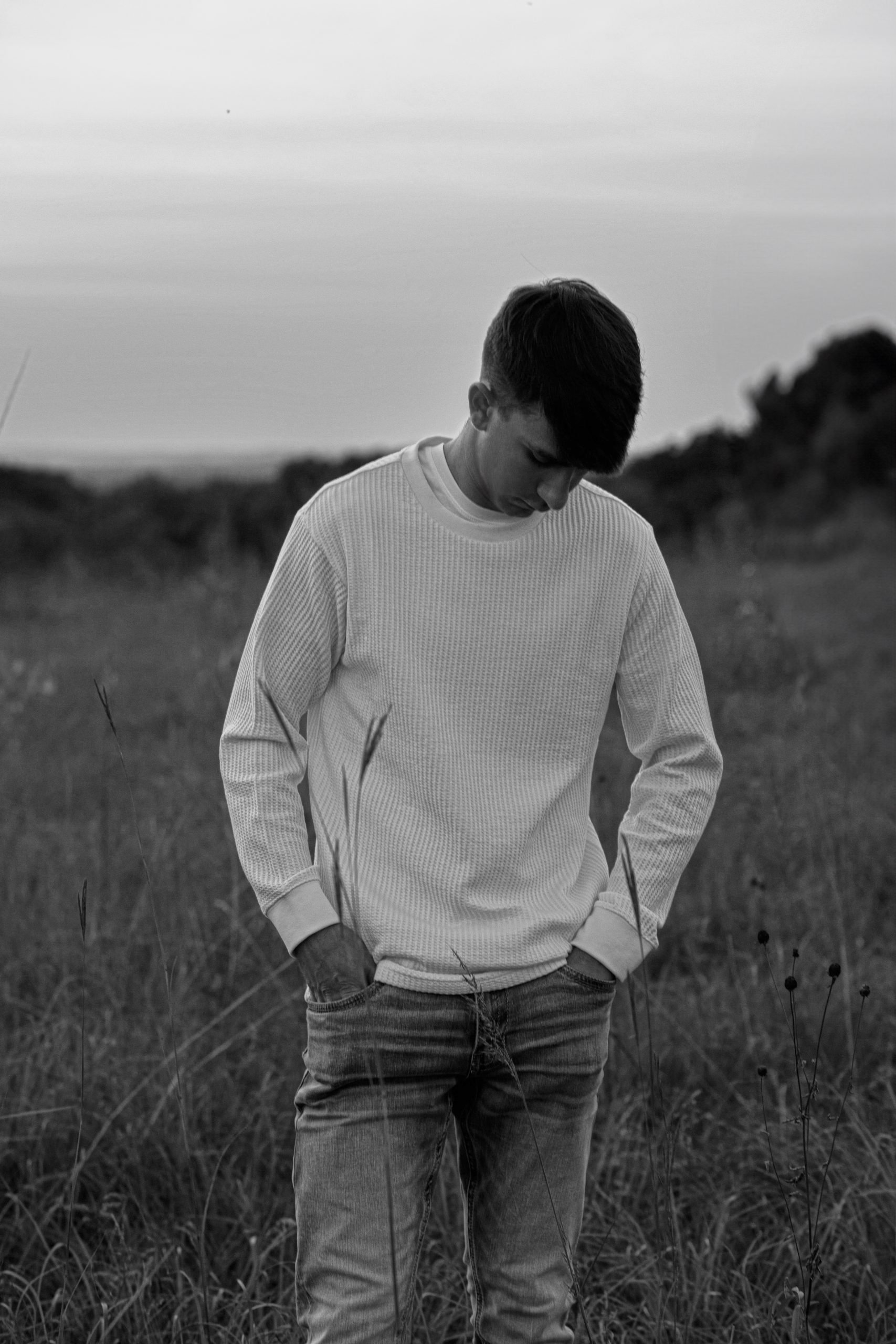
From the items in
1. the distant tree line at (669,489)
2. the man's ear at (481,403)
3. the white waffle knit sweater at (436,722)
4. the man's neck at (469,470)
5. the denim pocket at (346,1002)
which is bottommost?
the distant tree line at (669,489)

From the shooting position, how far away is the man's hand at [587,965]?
1863 millimetres

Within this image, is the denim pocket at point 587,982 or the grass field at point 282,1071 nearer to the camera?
the denim pocket at point 587,982

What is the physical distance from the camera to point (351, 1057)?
1749 mm

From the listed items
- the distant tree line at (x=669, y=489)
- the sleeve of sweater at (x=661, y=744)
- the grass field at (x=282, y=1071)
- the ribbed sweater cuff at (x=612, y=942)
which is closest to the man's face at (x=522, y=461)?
the sleeve of sweater at (x=661, y=744)

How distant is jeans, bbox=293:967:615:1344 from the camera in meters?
1.73

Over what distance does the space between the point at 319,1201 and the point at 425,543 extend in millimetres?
833

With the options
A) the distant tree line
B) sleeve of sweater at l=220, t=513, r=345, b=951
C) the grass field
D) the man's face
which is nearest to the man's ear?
the man's face

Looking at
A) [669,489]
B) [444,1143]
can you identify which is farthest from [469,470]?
[669,489]

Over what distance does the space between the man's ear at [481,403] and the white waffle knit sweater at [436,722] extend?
11 centimetres

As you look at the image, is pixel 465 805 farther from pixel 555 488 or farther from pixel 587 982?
pixel 555 488

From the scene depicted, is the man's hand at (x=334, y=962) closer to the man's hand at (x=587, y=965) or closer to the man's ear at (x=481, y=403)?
the man's hand at (x=587, y=965)

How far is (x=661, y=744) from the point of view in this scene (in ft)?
6.63

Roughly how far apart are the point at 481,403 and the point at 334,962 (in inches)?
28.6

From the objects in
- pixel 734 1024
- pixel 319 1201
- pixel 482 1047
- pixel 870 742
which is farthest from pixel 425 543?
pixel 870 742
